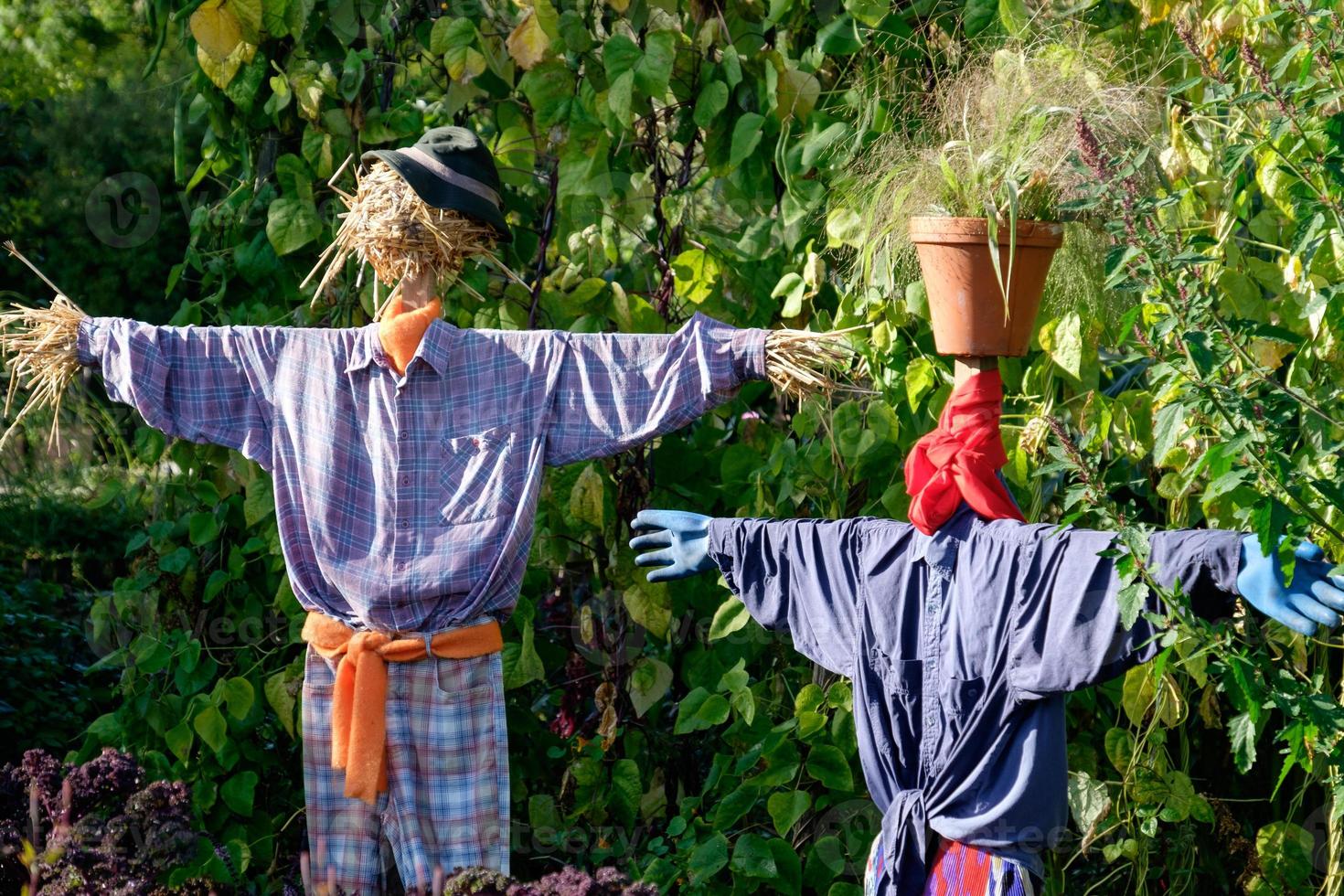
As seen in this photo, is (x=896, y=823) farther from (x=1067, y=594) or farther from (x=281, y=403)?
(x=281, y=403)

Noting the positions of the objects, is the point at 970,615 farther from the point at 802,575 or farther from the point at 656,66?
the point at 656,66

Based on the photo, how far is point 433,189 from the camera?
6.77 feet

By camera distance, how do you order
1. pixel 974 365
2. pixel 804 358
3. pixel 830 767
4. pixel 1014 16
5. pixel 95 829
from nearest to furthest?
pixel 95 829, pixel 974 365, pixel 804 358, pixel 1014 16, pixel 830 767

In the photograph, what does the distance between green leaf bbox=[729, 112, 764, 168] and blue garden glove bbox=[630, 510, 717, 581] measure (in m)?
0.70

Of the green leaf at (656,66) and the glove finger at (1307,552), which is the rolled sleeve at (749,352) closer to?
the green leaf at (656,66)

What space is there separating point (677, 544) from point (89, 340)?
848mm

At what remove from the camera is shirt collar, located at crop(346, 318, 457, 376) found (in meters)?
2.07

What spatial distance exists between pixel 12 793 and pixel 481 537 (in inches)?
25.8

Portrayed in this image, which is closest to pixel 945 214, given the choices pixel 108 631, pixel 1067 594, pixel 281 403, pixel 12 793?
pixel 1067 594

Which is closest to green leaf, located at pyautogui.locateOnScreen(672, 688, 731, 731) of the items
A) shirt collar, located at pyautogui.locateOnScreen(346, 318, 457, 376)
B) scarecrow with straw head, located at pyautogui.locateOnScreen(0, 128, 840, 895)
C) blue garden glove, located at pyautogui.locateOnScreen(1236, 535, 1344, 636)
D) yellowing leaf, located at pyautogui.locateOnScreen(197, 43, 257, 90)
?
scarecrow with straw head, located at pyautogui.locateOnScreen(0, 128, 840, 895)

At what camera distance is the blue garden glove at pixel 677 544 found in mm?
2006

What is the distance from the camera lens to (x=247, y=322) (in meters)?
2.77

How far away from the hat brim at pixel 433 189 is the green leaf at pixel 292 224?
561 mm

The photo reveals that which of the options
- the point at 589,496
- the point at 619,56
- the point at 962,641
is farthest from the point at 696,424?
the point at 962,641
